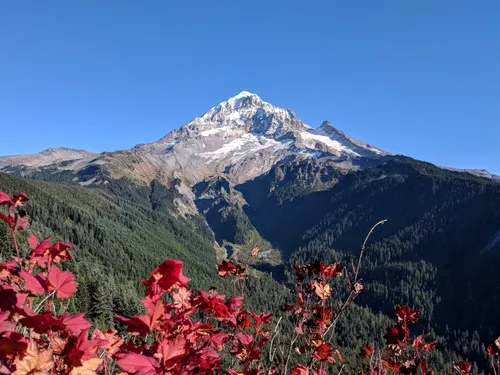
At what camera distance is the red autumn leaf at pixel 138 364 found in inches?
58.4

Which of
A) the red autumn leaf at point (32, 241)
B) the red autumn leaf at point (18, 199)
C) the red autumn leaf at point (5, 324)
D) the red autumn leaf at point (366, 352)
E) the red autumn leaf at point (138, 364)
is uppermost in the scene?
the red autumn leaf at point (18, 199)

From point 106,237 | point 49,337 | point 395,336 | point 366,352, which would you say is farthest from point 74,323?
point 106,237

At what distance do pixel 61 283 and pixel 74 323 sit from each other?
0.26m

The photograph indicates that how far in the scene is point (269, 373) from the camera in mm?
3799

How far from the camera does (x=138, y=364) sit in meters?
1.52

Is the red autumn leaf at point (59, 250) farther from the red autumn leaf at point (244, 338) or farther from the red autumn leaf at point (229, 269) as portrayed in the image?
the red autumn leaf at point (229, 269)

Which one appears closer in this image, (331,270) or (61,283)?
(61,283)

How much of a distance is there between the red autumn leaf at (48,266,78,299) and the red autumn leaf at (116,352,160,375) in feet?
1.42

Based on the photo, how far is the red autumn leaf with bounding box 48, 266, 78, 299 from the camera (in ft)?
5.44

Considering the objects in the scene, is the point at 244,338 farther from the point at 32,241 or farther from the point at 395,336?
the point at 32,241

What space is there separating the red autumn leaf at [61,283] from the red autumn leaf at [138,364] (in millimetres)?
431

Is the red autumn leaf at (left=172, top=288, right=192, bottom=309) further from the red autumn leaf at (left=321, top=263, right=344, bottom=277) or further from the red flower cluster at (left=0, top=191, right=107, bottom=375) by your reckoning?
the red autumn leaf at (left=321, top=263, right=344, bottom=277)

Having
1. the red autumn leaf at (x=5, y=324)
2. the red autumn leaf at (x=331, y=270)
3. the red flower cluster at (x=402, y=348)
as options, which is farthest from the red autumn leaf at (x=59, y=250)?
the red flower cluster at (x=402, y=348)

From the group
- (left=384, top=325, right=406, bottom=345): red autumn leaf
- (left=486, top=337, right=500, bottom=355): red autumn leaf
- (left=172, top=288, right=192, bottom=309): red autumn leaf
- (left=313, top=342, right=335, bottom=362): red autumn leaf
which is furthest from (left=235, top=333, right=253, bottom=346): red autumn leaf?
(left=486, top=337, right=500, bottom=355): red autumn leaf
